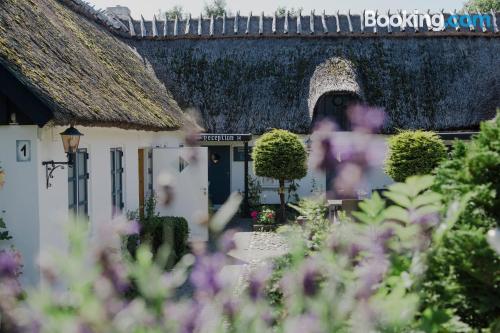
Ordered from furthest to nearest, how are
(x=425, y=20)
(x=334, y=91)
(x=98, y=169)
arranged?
1. (x=425, y=20)
2. (x=334, y=91)
3. (x=98, y=169)

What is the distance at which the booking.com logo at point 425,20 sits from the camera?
63.6ft

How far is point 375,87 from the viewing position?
18.2m

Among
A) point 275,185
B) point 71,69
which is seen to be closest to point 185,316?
point 71,69

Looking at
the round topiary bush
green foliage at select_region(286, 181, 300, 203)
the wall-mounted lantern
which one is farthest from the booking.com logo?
the wall-mounted lantern

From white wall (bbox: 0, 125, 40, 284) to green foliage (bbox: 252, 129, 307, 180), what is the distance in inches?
332

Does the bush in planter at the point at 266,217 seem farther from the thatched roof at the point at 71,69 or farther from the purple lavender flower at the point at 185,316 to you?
the purple lavender flower at the point at 185,316

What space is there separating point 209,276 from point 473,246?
1390 millimetres

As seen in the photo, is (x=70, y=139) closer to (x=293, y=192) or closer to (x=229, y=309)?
(x=229, y=309)

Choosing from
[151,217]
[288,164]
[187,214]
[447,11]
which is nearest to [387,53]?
[447,11]

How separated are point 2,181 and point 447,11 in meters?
16.3

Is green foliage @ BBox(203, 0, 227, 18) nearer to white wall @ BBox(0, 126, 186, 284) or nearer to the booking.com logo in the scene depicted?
the booking.com logo

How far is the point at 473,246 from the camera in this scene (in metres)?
2.82

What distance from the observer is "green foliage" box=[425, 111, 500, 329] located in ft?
9.29

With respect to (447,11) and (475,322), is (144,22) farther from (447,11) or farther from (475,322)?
(475,322)
